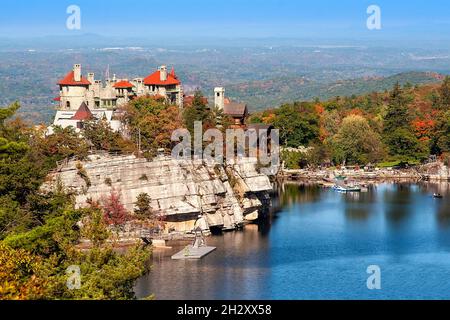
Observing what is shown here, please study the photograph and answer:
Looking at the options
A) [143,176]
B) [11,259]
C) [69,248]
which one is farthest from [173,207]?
[11,259]

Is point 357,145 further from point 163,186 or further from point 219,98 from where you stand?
point 163,186

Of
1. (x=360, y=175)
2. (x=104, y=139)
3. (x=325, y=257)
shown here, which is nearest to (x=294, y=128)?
(x=360, y=175)

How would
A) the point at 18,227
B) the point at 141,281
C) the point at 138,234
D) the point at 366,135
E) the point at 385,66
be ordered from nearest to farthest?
1. the point at 18,227
2. the point at 141,281
3. the point at 138,234
4. the point at 366,135
5. the point at 385,66

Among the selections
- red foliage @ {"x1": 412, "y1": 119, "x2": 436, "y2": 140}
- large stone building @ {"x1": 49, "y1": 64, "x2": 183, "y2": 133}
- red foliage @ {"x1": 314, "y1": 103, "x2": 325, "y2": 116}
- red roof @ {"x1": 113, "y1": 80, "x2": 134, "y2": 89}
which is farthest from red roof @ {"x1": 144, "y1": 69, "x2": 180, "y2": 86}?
red foliage @ {"x1": 412, "y1": 119, "x2": 436, "y2": 140}

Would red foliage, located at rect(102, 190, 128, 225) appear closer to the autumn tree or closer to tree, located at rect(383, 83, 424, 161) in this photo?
the autumn tree

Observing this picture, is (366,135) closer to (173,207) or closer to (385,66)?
(173,207)

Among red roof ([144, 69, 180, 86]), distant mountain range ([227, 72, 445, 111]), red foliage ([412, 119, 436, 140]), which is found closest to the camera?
red roof ([144, 69, 180, 86])
